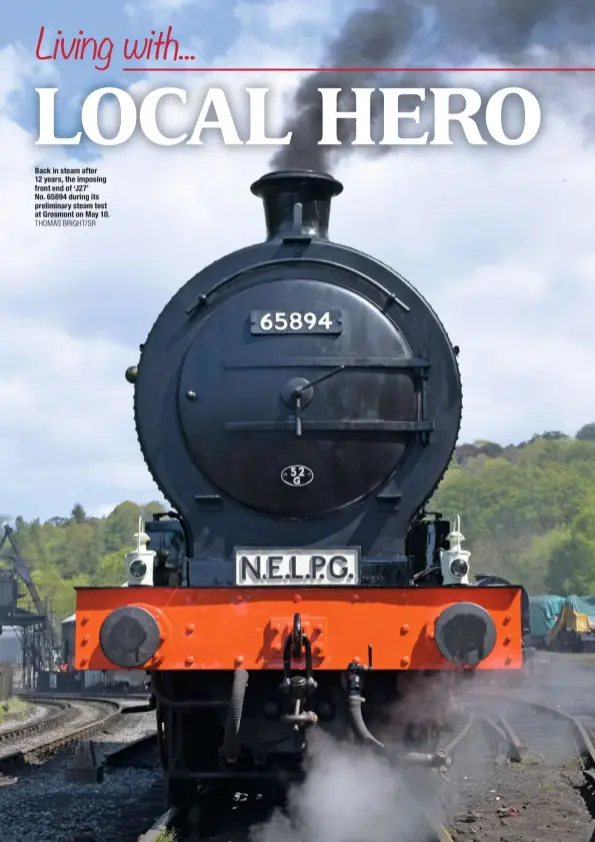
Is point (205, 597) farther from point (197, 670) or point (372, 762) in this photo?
point (372, 762)

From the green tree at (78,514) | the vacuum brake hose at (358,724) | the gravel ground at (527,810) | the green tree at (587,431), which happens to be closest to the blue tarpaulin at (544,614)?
the gravel ground at (527,810)

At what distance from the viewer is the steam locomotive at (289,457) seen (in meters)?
5.99

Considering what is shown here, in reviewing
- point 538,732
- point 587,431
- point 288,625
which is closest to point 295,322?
point 288,625

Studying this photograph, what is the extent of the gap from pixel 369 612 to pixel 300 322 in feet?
5.79

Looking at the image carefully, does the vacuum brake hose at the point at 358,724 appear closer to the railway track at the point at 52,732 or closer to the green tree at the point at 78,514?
the railway track at the point at 52,732

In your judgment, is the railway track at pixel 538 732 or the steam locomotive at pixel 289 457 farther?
the railway track at pixel 538 732

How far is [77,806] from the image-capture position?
737 cm

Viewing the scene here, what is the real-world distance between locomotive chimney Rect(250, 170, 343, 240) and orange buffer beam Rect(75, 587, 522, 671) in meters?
2.33

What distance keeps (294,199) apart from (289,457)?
1.64m

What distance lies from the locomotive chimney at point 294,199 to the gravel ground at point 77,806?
11.6 feet

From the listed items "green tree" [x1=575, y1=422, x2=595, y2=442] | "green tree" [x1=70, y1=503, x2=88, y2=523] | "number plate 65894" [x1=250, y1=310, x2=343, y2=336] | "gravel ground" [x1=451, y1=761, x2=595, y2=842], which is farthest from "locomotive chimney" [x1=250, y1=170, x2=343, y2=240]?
"green tree" [x1=575, y1=422, x2=595, y2=442]

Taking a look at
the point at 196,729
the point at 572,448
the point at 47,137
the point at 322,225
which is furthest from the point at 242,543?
the point at 572,448

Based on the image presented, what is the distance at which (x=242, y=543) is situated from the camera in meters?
6.43

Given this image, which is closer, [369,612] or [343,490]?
[369,612]
